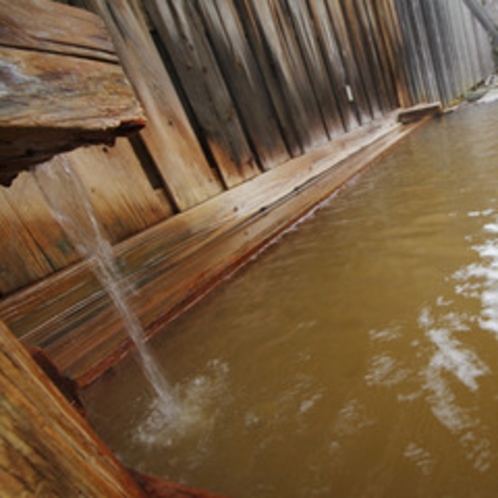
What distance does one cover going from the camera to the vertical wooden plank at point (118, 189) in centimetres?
189

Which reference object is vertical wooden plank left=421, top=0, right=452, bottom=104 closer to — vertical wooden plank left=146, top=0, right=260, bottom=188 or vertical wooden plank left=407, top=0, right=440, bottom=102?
vertical wooden plank left=407, top=0, right=440, bottom=102

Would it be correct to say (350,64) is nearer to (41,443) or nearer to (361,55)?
(361,55)

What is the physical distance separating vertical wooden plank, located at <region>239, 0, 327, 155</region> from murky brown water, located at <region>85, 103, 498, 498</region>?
5.26ft

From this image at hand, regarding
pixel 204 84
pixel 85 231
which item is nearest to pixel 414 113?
pixel 204 84

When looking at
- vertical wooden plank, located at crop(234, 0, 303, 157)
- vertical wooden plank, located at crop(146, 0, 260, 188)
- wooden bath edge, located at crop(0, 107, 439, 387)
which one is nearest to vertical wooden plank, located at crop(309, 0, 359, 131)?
vertical wooden plank, located at crop(234, 0, 303, 157)

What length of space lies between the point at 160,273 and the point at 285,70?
7.92 ft

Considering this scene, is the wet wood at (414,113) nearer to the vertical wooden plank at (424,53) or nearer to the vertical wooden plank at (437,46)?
the vertical wooden plank at (424,53)

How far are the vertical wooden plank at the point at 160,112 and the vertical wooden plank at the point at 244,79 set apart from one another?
0.62 m

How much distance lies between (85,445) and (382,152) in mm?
4598

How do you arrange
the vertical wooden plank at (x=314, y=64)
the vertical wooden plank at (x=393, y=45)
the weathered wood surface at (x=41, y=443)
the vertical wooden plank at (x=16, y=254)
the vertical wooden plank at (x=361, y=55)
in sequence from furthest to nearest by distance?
the vertical wooden plank at (x=393, y=45)
the vertical wooden plank at (x=361, y=55)
the vertical wooden plank at (x=314, y=64)
the vertical wooden plank at (x=16, y=254)
the weathered wood surface at (x=41, y=443)

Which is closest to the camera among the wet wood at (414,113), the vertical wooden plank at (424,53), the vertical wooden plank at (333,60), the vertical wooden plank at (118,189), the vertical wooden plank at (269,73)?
the vertical wooden plank at (118,189)

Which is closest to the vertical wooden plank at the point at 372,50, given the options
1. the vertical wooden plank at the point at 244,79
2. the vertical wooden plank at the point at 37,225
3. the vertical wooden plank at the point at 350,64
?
the vertical wooden plank at the point at 350,64

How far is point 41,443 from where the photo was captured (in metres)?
0.52

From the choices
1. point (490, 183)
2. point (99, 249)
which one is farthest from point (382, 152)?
point (99, 249)
